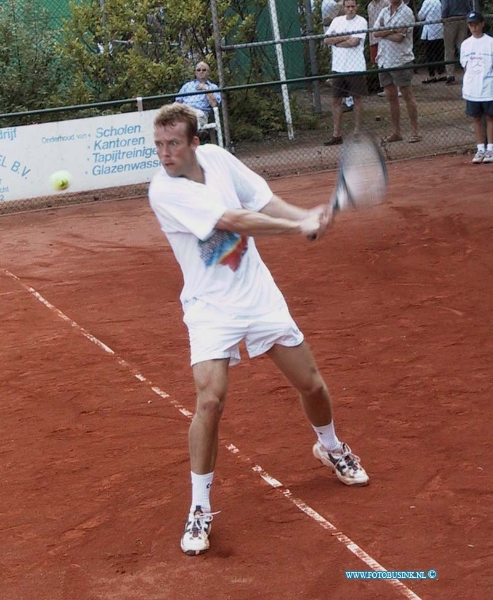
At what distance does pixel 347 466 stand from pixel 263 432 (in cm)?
93

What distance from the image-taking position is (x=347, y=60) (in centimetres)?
1598

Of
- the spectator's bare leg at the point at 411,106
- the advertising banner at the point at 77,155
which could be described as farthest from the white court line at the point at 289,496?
the spectator's bare leg at the point at 411,106

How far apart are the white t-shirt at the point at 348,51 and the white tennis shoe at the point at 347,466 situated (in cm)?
1180

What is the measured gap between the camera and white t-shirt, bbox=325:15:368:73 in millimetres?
15844

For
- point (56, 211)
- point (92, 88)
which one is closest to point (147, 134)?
point (56, 211)

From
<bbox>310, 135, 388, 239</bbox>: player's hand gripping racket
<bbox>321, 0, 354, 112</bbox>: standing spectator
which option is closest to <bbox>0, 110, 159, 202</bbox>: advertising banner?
<bbox>321, 0, 354, 112</bbox>: standing spectator

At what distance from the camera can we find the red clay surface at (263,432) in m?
4.49

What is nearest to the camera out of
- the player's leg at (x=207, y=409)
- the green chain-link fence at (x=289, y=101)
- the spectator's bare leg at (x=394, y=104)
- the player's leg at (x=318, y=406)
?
the player's leg at (x=207, y=409)

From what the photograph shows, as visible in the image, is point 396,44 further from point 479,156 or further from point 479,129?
point 479,156

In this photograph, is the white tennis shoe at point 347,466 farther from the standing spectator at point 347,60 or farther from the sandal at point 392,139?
the sandal at point 392,139

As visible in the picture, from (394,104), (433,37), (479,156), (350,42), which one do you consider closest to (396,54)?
(350,42)

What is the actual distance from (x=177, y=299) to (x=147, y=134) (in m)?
6.13

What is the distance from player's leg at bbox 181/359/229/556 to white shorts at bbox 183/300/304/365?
0.07 meters

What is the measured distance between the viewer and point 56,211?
48.0ft
